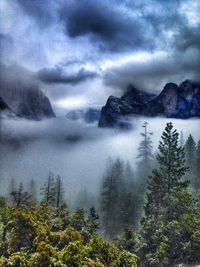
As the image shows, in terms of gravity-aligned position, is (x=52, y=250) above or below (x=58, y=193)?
above

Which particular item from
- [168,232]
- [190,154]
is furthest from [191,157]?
[168,232]

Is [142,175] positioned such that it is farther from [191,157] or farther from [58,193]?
[58,193]

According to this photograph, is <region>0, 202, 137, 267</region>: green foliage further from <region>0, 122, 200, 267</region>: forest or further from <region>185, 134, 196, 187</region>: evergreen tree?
<region>185, 134, 196, 187</region>: evergreen tree

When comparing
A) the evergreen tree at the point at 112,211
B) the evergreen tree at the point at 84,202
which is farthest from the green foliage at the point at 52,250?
the evergreen tree at the point at 84,202

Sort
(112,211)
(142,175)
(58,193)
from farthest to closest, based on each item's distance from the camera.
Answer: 1. (142,175)
2. (112,211)
3. (58,193)

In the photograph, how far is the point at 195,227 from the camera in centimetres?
3800

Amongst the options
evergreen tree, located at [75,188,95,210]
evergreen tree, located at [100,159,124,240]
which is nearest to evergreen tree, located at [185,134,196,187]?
evergreen tree, located at [100,159,124,240]

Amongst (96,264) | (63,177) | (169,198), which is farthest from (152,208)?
(63,177)

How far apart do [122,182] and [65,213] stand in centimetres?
4825

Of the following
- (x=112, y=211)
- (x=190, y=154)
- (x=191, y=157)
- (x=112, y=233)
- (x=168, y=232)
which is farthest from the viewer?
(x=190, y=154)

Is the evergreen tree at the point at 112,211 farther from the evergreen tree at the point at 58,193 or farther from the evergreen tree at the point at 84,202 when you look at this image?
the evergreen tree at the point at 84,202

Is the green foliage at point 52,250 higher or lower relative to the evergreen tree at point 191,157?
lower

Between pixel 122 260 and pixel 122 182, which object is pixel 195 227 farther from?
pixel 122 182

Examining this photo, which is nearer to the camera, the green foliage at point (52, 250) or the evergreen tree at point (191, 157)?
the green foliage at point (52, 250)
